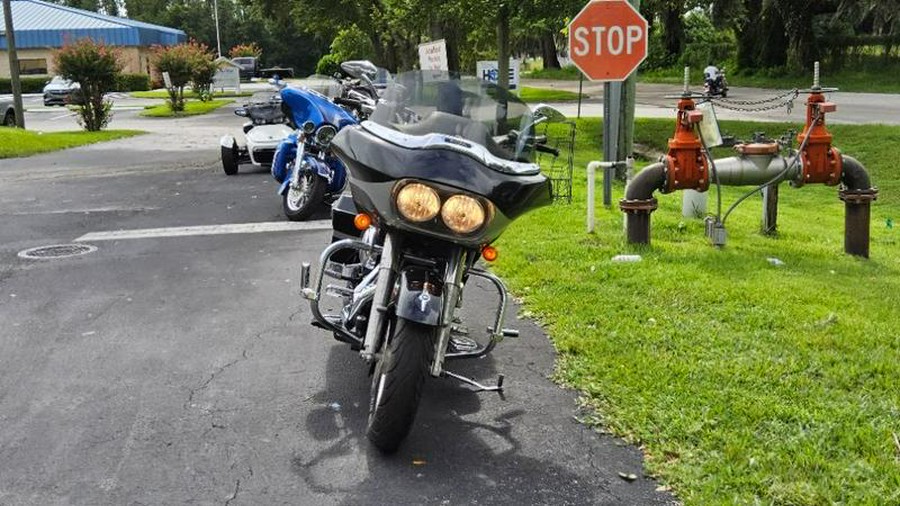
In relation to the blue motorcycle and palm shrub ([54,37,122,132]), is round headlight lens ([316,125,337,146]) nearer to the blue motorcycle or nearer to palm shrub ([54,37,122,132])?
the blue motorcycle

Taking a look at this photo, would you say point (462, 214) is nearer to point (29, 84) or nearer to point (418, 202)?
point (418, 202)

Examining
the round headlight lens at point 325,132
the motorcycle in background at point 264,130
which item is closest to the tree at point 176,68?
the motorcycle in background at point 264,130

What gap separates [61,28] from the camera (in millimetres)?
63250

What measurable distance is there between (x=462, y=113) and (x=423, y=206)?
760 mm

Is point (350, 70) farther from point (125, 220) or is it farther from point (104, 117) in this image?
point (104, 117)

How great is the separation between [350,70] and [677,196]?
6255mm

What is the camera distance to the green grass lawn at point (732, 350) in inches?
151

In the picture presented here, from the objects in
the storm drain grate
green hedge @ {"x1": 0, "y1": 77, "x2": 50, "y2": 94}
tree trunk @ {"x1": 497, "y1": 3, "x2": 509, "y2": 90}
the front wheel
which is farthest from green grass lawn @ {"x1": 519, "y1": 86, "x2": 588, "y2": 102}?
green hedge @ {"x1": 0, "y1": 77, "x2": 50, "y2": 94}

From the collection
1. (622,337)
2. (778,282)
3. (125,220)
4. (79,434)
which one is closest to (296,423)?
(79,434)

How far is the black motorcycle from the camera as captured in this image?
12.4 ft

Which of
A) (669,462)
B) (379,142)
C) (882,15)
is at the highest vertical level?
(882,15)

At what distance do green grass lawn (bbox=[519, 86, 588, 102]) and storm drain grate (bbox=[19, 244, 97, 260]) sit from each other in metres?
26.8

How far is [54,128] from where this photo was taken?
91.1ft

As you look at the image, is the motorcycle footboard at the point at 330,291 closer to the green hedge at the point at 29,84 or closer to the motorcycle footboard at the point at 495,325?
the motorcycle footboard at the point at 495,325
